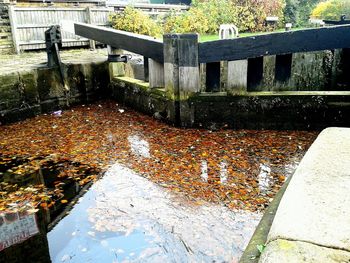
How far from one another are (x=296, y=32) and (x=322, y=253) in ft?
14.5

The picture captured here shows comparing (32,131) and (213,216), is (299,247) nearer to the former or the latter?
(213,216)

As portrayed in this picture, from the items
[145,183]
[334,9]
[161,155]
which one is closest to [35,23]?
[161,155]

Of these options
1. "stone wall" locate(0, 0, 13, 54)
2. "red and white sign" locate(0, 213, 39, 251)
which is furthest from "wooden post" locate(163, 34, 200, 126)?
"stone wall" locate(0, 0, 13, 54)

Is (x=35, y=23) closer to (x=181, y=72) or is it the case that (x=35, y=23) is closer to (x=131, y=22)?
(x=131, y=22)

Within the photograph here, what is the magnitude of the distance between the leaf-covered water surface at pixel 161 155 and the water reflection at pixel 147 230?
0.28 m

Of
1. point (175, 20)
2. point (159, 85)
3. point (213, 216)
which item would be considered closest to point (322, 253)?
point (213, 216)

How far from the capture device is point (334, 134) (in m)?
2.43

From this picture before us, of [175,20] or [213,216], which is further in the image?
[175,20]

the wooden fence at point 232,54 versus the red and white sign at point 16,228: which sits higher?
the wooden fence at point 232,54

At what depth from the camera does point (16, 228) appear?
311cm

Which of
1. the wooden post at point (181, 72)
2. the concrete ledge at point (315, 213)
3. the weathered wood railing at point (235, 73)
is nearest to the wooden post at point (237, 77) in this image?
the weathered wood railing at point (235, 73)

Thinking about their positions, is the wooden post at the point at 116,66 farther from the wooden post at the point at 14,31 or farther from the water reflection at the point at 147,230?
the wooden post at the point at 14,31

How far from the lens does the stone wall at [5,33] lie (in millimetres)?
12166

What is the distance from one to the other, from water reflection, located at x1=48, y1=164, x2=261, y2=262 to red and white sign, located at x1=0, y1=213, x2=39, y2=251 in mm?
247
